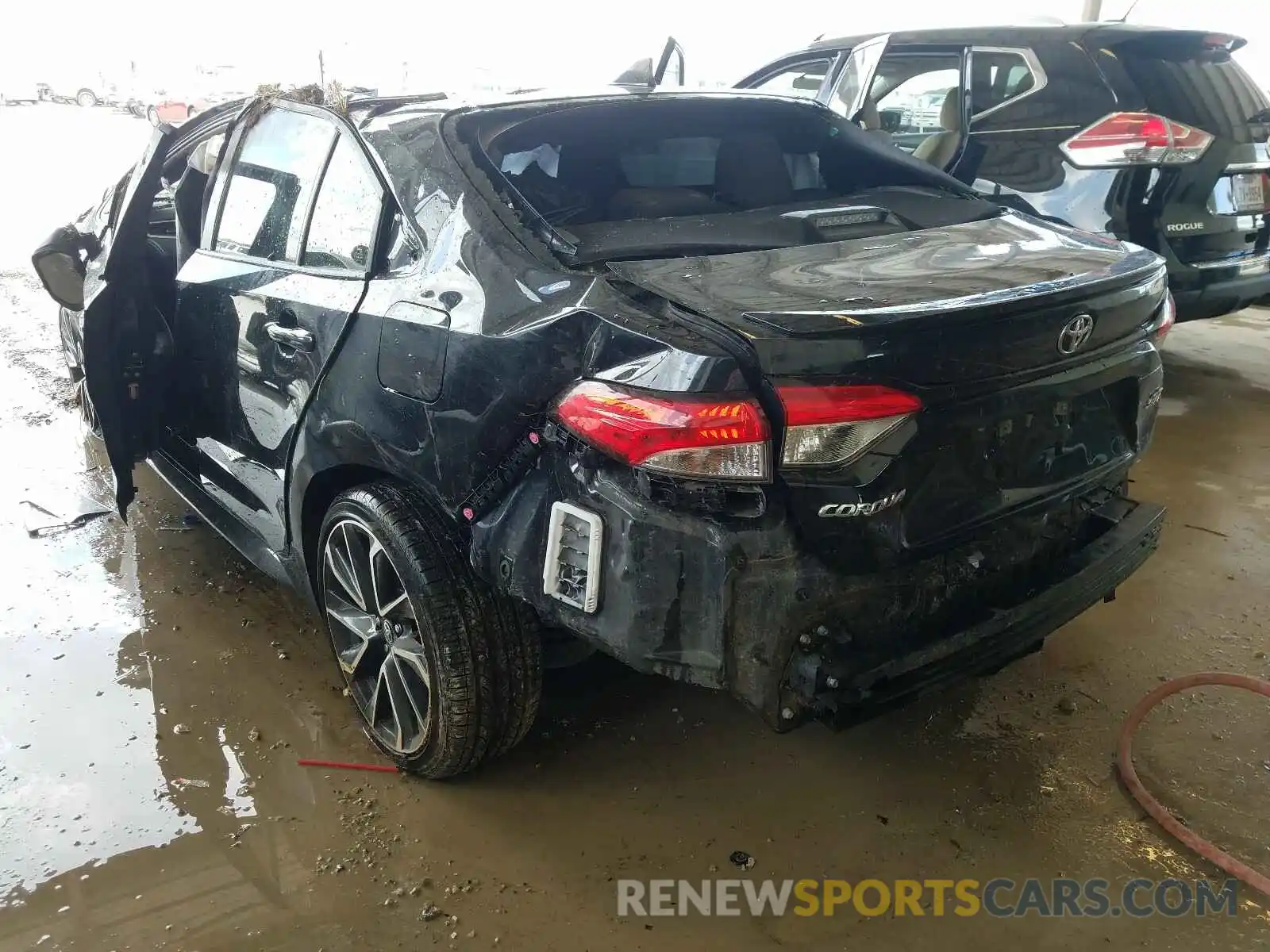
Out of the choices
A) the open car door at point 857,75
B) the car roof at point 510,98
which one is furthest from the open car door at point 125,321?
the open car door at point 857,75

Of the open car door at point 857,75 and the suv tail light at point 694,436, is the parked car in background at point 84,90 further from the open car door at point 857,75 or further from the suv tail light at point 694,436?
the suv tail light at point 694,436

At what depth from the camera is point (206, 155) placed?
9.07 feet

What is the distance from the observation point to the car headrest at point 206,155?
2.70 meters

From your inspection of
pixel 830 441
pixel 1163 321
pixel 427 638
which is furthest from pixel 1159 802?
pixel 427 638

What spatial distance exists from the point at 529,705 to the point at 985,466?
108cm

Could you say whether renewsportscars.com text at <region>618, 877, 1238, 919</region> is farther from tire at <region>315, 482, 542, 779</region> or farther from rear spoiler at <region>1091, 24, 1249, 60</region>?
rear spoiler at <region>1091, 24, 1249, 60</region>

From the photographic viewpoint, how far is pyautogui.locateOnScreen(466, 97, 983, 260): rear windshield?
1.99 metres

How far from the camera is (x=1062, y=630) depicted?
2.63 meters

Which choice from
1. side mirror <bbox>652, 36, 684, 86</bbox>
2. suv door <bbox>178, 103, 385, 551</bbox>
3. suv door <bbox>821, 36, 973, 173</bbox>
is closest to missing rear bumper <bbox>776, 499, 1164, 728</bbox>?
suv door <bbox>178, 103, 385, 551</bbox>

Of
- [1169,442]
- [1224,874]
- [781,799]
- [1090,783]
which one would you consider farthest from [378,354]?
[1169,442]

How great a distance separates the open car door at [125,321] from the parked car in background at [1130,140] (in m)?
2.37

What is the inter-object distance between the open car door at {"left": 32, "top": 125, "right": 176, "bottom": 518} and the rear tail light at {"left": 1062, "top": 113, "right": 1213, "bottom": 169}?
358 cm

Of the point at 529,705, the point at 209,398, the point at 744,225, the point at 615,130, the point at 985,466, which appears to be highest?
the point at 615,130

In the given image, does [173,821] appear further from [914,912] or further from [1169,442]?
[1169,442]
